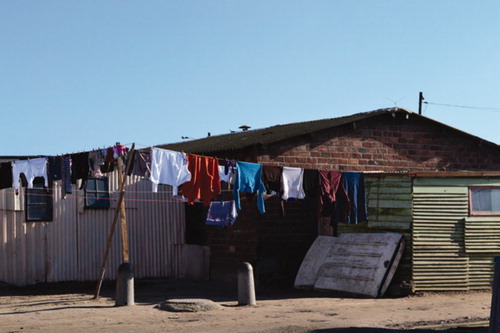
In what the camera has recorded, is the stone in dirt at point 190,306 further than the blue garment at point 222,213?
No

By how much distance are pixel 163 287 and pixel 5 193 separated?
15.6 ft

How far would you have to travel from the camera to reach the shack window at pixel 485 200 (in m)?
16.5

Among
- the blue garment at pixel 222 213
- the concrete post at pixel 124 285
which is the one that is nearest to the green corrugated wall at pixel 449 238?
the blue garment at pixel 222 213

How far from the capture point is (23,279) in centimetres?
1845

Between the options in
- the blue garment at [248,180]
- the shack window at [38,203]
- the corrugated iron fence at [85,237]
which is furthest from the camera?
the shack window at [38,203]

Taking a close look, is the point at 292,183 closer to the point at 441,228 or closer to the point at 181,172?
the point at 181,172

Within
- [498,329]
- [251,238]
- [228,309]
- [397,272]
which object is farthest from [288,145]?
[498,329]

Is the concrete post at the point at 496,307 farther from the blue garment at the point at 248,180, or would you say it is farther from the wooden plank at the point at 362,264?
the blue garment at the point at 248,180

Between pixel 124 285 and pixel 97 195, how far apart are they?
5603 mm

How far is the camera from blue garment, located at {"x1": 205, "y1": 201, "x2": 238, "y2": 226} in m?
16.9

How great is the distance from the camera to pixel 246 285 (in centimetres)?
Answer: 1440

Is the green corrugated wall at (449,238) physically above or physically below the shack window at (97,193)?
below

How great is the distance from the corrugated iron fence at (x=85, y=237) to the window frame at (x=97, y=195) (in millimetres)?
121

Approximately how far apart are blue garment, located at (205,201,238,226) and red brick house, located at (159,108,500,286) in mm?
830
